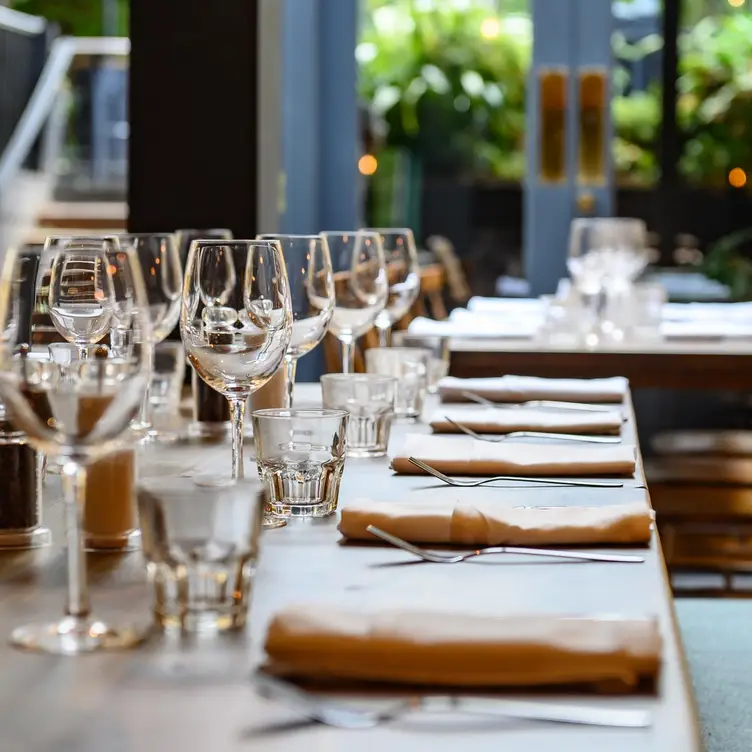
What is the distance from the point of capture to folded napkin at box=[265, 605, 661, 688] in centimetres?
77

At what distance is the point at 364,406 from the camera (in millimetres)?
1541

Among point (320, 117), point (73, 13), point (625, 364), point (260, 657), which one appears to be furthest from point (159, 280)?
point (73, 13)

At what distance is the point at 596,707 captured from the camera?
74 centimetres

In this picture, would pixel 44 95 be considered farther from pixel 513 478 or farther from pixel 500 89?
pixel 513 478

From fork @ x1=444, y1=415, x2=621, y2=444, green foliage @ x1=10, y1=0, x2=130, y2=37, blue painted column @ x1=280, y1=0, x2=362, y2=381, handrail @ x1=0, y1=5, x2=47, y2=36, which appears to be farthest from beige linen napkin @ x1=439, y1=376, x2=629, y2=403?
green foliage @ x1=10, y1=0, x2=130, y2=37

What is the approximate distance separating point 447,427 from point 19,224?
25.9 ft

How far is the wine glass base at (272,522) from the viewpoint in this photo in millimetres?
1177

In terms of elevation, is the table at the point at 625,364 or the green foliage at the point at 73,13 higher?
the green foliage at the point at 73,13

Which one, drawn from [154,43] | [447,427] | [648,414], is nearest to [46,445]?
[447,427]

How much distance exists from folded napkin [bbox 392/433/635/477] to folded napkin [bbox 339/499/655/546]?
10.0 inches

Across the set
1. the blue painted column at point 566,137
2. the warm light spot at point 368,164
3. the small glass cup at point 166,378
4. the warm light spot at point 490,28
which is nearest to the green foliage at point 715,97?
the blue painted column at point 566,137

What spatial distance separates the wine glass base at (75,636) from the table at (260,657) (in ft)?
0.04

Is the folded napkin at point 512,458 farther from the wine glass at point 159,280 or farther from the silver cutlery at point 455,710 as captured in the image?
the silver cutlery at point 455,710

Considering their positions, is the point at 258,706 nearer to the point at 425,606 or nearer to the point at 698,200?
the point at 425,606
